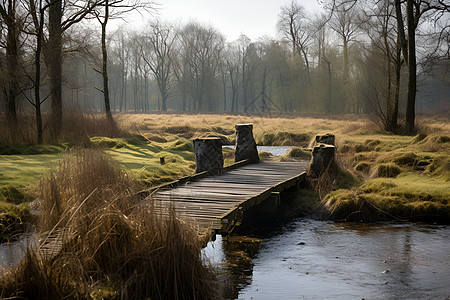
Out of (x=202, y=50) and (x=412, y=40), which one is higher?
(x=202, y=50)

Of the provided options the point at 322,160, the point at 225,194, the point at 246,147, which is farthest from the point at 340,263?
the point at 246,147

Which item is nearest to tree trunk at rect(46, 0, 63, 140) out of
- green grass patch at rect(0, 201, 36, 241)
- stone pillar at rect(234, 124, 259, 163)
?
A: stone pillar at rect(234, 124, 259, 163)

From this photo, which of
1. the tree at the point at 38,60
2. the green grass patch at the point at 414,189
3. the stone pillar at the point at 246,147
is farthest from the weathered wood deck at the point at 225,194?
the tree at the point at 38,60

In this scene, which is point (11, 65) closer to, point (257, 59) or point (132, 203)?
point (132, 203)

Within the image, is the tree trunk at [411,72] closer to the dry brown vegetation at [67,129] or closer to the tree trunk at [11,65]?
the dry brown vegetation at [67,129]

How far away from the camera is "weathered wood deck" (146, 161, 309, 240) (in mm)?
6339

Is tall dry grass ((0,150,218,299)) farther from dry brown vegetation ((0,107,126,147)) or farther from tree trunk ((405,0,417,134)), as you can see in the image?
tree trunk ((405,0,417,134))

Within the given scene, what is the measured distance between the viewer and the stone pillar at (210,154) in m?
10.6

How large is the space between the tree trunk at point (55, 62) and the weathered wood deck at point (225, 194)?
759 centimetres

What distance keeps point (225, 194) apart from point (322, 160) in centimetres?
343

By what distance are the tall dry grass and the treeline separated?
11.0 meters

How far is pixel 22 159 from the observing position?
12062 mm

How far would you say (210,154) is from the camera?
10.7 m

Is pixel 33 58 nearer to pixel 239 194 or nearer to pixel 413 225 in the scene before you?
pixel 239 194
